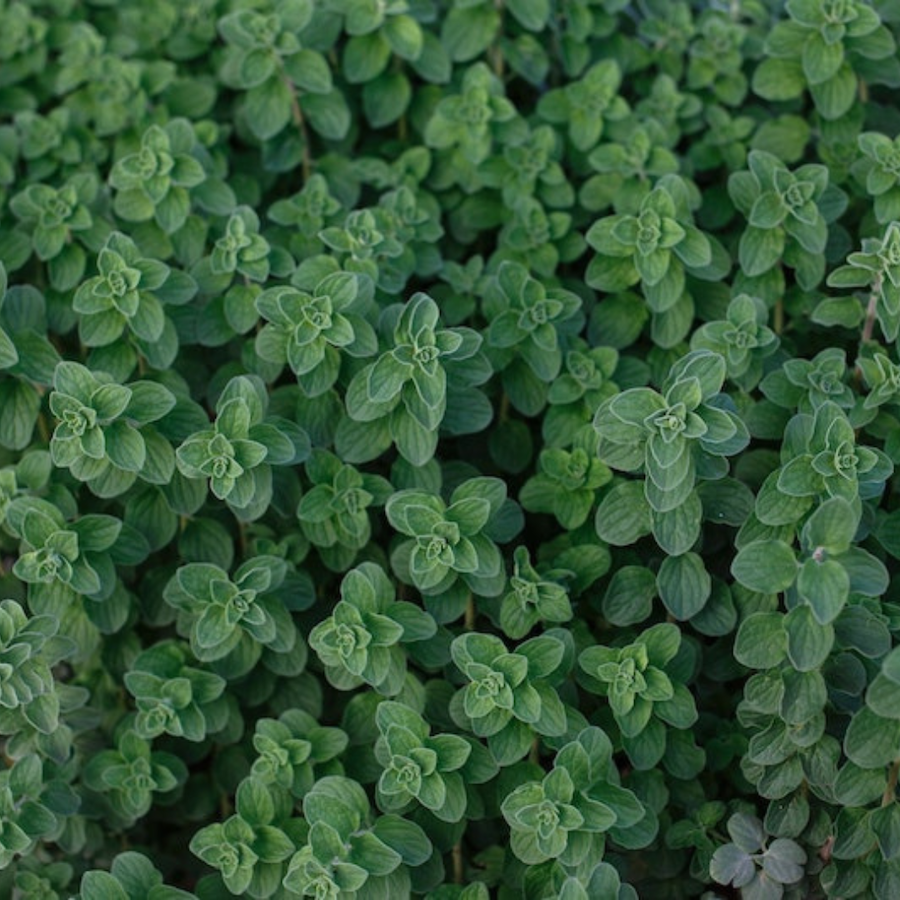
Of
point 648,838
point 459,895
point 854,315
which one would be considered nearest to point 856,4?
point 854,315

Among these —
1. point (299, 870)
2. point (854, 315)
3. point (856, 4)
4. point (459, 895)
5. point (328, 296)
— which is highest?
point (856, 4)

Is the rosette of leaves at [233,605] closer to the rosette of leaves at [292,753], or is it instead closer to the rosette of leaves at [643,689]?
the rosette of leaves at [292,753]

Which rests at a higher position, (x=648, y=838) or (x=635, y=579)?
(x=635, y=579)

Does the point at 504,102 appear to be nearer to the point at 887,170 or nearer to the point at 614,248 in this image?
the point at 614,248

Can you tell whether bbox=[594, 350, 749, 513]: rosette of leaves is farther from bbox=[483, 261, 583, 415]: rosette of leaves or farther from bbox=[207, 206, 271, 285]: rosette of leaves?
bbox=[207, 206, 271, 285]: rosette of leaves

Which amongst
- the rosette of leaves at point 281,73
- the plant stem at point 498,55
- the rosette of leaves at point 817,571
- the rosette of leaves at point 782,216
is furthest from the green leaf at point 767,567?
the plant stem at point 498,55

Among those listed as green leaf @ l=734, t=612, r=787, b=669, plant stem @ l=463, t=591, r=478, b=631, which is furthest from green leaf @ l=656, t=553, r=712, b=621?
plant stem @ l=463, t=591, r=478, b=631

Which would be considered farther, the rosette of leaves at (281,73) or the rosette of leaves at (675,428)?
the rosette of leaves at (281,73)
